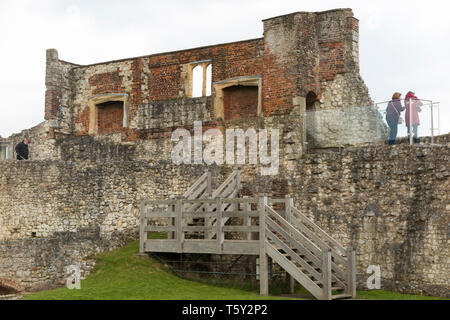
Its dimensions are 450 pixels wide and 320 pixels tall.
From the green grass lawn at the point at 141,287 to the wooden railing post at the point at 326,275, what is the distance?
115 cm

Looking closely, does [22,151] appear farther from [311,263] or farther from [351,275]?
[351,275]

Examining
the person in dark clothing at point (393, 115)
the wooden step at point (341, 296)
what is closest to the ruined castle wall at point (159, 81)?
the person in dark clothing at point (393, 115)

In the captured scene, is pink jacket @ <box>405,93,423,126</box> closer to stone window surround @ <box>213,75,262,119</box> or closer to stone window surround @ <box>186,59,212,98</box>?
stone window surround @ <box>213,75,262,119</box>

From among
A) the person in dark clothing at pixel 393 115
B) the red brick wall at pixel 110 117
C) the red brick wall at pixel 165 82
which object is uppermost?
the red brick wall at pixel 165 82

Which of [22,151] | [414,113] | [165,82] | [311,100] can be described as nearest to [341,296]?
[414,113]

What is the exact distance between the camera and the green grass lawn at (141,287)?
15.4m

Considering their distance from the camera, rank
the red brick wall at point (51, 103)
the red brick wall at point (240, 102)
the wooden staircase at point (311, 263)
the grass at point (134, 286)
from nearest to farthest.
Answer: the wooden staircase at point (311, 263)
the grass at point (134, 286)
the red brick wall at point (240, 102)
the red brick wall at point (51, 103)

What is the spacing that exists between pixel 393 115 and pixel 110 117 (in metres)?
12.6

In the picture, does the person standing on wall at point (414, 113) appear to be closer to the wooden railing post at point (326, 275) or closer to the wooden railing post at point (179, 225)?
the wooden railing post at point (326, 275)

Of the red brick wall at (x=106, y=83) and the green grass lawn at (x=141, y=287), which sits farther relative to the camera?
the red brick wall at (x=106, y=83)

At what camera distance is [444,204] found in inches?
635

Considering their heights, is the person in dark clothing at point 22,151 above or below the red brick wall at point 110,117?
below

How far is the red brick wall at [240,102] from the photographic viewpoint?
2372 centimetres

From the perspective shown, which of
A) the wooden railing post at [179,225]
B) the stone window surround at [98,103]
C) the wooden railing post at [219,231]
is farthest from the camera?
the stone window surround at [98,103]
